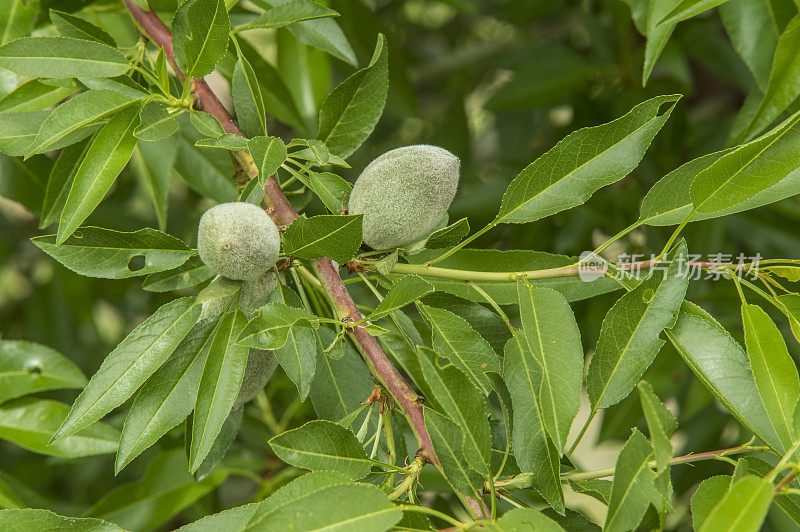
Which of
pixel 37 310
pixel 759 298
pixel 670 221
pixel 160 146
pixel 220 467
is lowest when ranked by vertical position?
pixel 37 310

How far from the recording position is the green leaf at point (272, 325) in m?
0.56

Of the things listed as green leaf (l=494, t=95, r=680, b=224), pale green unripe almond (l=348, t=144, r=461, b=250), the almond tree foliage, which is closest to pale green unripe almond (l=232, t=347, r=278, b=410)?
the almond tree foliage

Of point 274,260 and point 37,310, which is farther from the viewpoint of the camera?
point 37,310

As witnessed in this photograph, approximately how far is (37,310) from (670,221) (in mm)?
1524

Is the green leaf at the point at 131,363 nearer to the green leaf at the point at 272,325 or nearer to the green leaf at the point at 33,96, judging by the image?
the green leaf at the point at 272,325

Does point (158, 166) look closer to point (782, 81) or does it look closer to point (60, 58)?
point (60, 58)

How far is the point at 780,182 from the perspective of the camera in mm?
606

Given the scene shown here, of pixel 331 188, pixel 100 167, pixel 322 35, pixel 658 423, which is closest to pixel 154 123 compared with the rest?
pixel 100 167

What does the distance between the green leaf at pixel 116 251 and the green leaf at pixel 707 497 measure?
1.49 ft

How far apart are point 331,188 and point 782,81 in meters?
0.50

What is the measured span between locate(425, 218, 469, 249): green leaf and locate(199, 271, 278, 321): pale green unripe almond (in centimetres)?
14

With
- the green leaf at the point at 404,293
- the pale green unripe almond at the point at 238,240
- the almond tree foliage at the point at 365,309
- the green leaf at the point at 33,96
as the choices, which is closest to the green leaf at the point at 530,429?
the almond tree foliage at the point at 365,309

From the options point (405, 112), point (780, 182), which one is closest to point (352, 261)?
point (780, 182)

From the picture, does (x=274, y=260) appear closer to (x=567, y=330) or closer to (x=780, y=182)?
(x=567, y=330)
